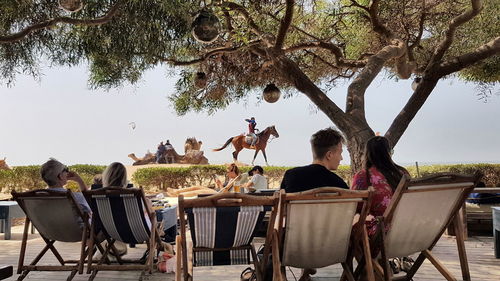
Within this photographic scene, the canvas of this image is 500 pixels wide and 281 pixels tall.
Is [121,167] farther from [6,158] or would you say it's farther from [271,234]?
[6,158]

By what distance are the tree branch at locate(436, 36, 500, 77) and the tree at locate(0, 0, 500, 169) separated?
0.01 m

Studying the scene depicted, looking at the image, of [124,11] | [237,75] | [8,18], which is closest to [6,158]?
[237,75]

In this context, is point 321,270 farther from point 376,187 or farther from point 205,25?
point 205,25

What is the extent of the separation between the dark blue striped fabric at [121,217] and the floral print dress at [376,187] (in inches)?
67.5

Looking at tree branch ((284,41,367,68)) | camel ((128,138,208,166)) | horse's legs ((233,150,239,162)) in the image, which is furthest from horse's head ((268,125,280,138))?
tree branch ((284,41,367,68))

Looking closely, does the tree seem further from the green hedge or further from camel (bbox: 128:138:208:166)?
camel (bbox: 128:138:208:166)

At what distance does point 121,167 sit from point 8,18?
261 centimetres

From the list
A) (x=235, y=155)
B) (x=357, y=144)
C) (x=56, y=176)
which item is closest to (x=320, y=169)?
(x=56, y=176)

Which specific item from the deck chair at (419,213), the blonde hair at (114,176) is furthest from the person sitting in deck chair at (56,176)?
the deck chair at (419,213)

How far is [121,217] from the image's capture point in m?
3.46

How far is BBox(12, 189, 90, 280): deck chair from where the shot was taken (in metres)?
3.45

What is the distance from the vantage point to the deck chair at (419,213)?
2.64 meters

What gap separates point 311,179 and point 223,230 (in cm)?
69

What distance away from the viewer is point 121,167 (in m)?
3.94
